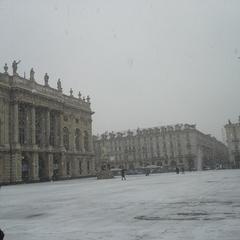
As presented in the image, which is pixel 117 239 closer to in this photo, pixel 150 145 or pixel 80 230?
pixel 80 230

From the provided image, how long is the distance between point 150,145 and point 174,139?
30.7ft

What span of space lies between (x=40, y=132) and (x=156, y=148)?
269 ft

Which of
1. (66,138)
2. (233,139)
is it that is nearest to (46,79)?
(66,138)

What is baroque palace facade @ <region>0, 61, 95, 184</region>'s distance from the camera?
65.1 m

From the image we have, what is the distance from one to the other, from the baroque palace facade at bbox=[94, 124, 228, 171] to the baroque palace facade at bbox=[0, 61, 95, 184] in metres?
53.1

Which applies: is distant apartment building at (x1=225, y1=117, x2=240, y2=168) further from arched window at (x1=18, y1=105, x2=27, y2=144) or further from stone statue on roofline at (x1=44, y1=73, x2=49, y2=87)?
arched window at (x1=18, y1=105, x2=27, y2=144)

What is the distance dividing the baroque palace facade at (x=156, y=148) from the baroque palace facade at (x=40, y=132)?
53.1 metres

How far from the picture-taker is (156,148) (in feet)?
498

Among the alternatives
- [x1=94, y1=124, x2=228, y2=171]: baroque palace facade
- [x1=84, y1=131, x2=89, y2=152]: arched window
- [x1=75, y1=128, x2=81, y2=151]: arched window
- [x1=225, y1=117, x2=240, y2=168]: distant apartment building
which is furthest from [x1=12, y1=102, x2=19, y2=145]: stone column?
[x1=225, y1=117, x2=240, y2=168]: distant apartment building

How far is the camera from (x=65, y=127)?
281 ft

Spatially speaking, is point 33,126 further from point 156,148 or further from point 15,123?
point 156,148

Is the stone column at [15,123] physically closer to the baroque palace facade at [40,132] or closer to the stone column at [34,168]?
the baroque palace facade at [40,132]

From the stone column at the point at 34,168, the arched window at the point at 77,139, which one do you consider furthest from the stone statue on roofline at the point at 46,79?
the arched window at the point at 77,139

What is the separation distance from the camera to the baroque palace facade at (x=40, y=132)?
65125 mm
